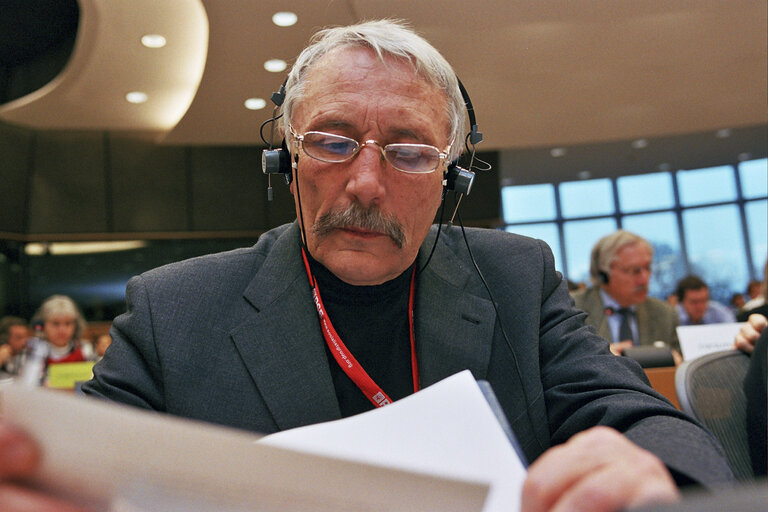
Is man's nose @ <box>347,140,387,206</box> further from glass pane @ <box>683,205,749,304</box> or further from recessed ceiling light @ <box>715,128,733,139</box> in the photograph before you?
glass pane @ <box>683,205,749,304</box>

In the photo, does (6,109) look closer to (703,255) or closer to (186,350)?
(186,350)

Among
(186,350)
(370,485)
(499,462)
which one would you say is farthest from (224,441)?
(186,350)

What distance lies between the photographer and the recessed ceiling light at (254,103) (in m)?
6.29

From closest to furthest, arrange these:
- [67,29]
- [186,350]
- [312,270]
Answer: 1. [186,350]
2. [312,270]
3. [67,29]

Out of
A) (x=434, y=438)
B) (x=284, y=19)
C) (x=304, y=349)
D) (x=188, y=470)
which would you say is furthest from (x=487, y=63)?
(x=188, y=470)

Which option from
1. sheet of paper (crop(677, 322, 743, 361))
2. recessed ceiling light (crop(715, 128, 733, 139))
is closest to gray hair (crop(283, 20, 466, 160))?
sheet of paper (crop(677, 322, 743, 361))

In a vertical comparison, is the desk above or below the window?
below

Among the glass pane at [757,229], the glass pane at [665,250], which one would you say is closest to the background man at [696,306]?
the glass pane at [665,250]

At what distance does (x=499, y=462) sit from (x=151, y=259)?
282 inches

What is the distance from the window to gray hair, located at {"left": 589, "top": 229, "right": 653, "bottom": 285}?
22.3 feet

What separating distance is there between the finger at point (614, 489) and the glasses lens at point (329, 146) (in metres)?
0.67

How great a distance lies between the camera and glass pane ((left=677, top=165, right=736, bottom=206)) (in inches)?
421

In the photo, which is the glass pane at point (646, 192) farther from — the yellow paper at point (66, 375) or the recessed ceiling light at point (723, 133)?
the yellow paper at point (66, 375)

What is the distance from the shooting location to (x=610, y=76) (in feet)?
19.4
